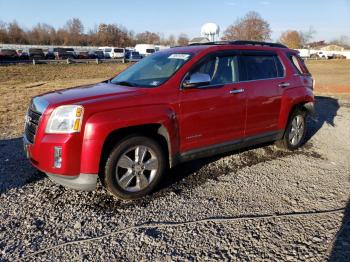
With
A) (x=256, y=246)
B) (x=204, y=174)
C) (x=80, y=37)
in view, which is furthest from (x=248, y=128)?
(x=80, y=37)

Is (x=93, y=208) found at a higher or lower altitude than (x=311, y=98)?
lower

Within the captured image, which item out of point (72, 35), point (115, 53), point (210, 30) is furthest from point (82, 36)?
point (210, 30)

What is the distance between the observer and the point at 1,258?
119 inches

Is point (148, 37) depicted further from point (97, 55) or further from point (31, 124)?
point (31, 124)

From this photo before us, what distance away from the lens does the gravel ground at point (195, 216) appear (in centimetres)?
314

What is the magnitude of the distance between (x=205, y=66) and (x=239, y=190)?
170 centimetres

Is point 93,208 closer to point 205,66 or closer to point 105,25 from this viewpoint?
point 205,66

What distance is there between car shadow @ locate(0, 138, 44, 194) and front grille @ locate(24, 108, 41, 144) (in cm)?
77

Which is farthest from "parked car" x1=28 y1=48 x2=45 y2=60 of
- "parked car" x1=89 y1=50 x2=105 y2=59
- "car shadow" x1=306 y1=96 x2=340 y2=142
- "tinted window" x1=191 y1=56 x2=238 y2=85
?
"tinted window" x1=191 y1=56 x2=238 y2=85

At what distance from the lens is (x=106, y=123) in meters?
3.71

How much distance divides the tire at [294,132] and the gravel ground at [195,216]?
2.27 feet

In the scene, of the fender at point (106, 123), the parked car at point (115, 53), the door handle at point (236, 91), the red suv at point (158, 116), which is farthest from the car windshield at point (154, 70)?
the parked car at point (115, 53)

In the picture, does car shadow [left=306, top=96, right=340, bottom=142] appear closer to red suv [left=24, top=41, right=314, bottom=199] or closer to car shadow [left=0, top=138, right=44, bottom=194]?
red suv [left=24, top=41, right=314, bottom=199]

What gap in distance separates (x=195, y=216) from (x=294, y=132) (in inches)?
130
